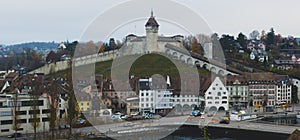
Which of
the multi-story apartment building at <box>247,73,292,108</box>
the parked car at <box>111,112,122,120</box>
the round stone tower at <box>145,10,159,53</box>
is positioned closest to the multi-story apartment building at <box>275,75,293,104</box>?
the multi-story apartment building at <box>247,73,292,108</box>

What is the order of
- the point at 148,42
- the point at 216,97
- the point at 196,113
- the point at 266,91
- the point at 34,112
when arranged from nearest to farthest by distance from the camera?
1. the point at 34,112
2. the point at 196,113
3. the point at 216,97
4. the point at 266,91
5. the point at 148,42

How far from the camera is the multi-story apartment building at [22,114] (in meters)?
19.3

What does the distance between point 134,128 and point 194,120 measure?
3.76m

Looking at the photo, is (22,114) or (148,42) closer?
(22,114)

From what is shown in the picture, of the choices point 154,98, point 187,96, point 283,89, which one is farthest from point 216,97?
point 283,89

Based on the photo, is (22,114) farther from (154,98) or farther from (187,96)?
(187,96)

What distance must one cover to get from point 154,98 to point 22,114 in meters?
8.46

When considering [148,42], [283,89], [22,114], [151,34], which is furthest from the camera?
[148,42]

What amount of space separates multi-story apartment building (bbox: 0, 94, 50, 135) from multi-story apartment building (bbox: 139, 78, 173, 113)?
6676 millimetres

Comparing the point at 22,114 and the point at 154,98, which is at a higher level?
the point at 154,98

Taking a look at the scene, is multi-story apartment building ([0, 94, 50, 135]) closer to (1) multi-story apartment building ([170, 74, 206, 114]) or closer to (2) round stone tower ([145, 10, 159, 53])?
(1) multi-story apartment building ([170, 74, 206, 114])

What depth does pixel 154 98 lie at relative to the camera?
25.6 m

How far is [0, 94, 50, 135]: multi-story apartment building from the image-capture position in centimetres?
1927

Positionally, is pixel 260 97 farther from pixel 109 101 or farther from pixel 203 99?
pixel 109 101
